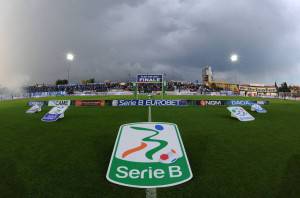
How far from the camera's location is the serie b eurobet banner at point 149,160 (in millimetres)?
3645

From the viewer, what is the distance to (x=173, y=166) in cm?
382

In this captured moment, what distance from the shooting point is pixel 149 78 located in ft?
128

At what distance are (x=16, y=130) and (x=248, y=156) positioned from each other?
12.1m

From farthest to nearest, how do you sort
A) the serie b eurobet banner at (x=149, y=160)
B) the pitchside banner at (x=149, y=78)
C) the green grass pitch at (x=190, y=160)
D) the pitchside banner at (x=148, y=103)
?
the pitchside banner at (x=149, y=78)
the pitchside banner at (x=148, y=103)
the green grass pitch at (x=190, y=160)
the serie b eurobet banner at (x=149, y=160)

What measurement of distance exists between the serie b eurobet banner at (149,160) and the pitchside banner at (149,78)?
34795 mm

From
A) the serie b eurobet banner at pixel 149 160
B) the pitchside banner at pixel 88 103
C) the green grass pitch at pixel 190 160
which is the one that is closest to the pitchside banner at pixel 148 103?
the pitchside banner at pixel 88 103

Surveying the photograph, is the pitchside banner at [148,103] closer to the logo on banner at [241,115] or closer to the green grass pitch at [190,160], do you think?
the logo on banner at [241,115]

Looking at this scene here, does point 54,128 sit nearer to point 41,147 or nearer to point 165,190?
point 41,147

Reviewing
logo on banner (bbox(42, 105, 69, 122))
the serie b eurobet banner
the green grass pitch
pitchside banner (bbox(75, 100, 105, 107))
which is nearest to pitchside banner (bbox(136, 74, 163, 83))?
pitchside banner (bbox(75, 100, 105, 107))

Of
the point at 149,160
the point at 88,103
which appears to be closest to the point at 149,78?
the point at 88,103

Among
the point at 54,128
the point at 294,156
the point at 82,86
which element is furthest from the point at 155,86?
the point at 294,156

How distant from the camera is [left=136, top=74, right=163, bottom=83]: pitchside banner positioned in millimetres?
39000

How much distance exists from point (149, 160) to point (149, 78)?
35.5m

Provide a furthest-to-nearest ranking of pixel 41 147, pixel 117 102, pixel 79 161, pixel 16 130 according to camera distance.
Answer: pixel 117 102, pixel 16 130, pixel 41 147, pixel 79 161
